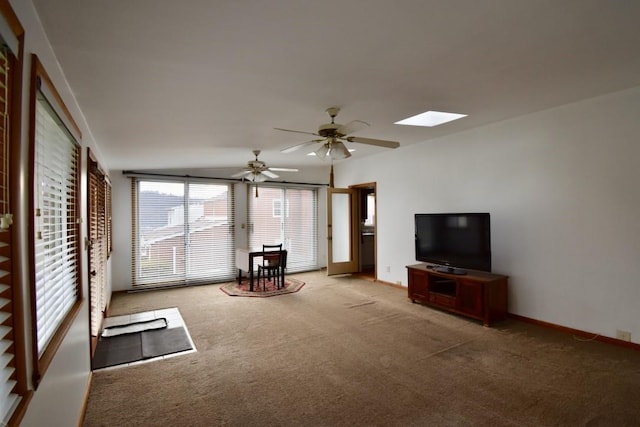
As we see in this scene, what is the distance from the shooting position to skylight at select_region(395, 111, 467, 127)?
12.8 ft

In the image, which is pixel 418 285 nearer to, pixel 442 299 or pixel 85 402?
pixel 442 299

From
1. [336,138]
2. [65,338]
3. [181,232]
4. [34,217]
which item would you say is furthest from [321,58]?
[181,232]

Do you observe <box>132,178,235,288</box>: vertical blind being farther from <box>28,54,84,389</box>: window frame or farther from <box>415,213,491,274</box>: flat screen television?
<box>28,54,84,389</box>: window frame

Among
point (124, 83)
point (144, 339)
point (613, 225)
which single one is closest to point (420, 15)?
point (124, 83)

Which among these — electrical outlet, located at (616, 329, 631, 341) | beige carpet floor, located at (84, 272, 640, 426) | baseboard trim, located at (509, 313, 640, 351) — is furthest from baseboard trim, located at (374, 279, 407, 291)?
electrical outlet, located at (616, 329, 631, 341)

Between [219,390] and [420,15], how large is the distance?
2.99 metres

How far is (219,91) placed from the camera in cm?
259

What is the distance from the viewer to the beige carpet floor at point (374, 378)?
226cm

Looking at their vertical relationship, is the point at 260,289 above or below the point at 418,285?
below

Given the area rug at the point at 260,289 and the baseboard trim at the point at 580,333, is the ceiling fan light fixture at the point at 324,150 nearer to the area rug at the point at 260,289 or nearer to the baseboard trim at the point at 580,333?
the area rug at the point at 260,289

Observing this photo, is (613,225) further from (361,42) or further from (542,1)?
(361,42)

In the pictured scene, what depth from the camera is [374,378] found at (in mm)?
2752

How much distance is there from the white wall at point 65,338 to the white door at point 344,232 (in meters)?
5.10

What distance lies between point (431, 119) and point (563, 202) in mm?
1799
